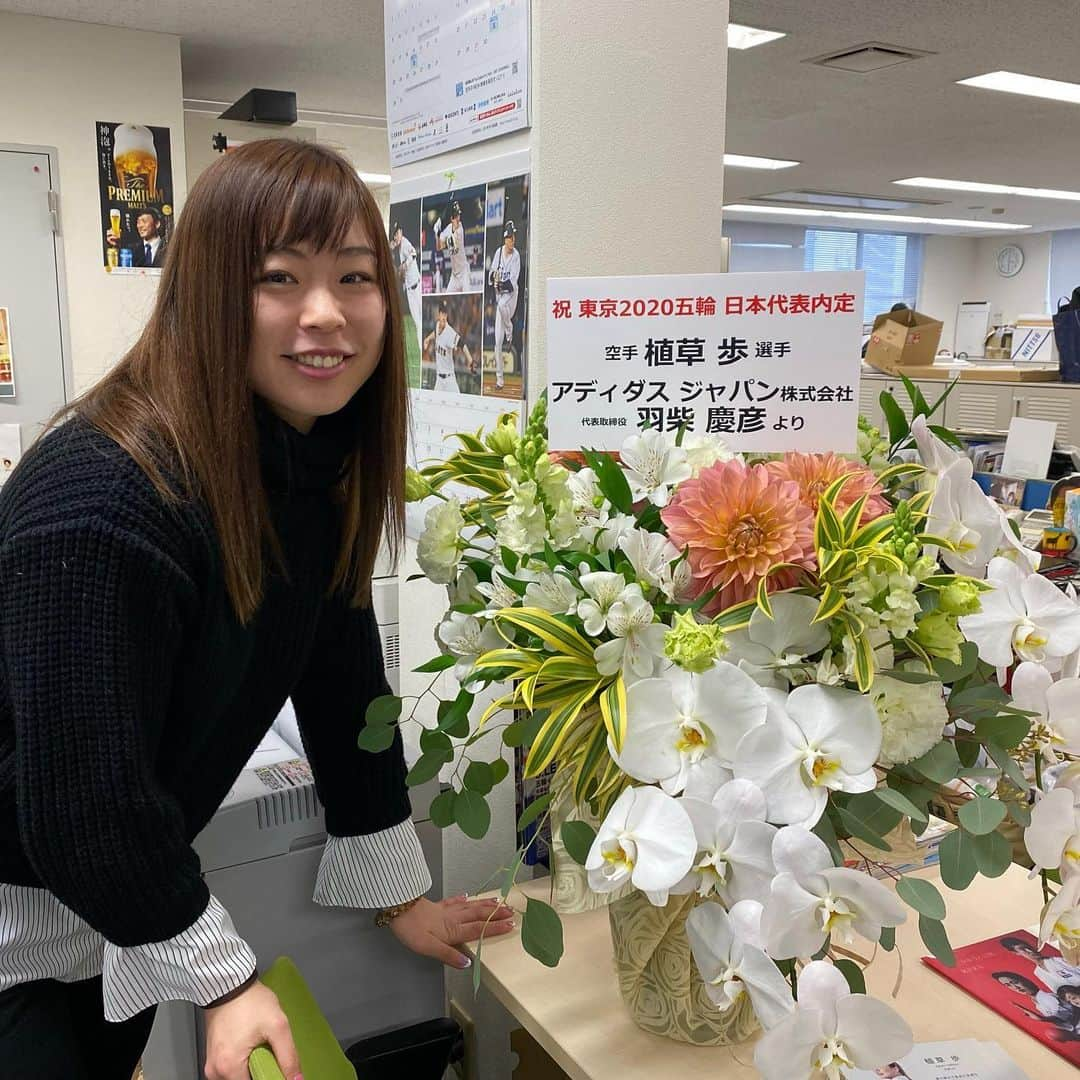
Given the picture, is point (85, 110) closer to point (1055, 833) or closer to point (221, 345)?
point (221, 345)

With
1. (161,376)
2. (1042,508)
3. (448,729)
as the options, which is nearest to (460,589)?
(448,729)

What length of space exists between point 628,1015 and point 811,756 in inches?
19.1

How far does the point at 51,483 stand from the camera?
0.89 metres

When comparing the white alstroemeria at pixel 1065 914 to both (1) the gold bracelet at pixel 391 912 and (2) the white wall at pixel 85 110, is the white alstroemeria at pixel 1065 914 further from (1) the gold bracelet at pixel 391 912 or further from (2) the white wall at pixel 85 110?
(2) the white wall at pixel 85 110

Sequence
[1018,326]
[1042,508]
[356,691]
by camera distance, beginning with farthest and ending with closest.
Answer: [1018,326] → [1042,508] → [356,691]

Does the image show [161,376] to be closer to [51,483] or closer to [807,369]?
[51,483]

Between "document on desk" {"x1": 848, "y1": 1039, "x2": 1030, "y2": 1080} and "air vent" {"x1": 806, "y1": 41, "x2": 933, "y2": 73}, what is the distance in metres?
4.68

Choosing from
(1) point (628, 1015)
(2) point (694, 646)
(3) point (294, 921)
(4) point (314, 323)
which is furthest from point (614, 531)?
(3) point (294, 921)

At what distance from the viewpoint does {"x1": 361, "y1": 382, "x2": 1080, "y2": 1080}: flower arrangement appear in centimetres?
67

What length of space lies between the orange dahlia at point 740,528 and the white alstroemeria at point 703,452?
75 mm

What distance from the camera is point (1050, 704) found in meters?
0.75

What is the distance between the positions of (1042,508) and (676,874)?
2.75 meters

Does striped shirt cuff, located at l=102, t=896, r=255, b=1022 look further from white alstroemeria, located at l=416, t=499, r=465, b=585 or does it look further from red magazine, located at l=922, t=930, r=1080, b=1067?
red magazine, located at l=922, t=930, r=1080, b=1067

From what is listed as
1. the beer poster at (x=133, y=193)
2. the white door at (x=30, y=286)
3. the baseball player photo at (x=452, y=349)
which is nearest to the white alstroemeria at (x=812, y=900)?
the baseball player photo at (x=452, y=349)
